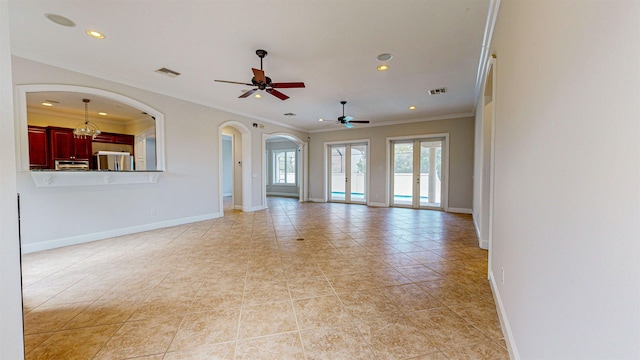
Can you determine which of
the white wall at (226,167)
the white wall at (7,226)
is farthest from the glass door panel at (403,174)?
the white wall at (7,226)

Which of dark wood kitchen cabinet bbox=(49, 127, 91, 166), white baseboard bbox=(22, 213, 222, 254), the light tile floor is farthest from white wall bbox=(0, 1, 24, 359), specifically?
dark wood kitchen cabinet bbox=(49, 127, 91, 166)

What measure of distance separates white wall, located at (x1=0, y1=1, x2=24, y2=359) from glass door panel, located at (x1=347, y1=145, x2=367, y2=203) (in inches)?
333

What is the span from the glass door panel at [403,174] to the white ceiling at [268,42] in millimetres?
3053

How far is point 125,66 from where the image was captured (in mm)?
4039

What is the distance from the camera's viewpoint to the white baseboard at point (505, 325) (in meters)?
1.61

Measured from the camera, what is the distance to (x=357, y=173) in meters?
9.29

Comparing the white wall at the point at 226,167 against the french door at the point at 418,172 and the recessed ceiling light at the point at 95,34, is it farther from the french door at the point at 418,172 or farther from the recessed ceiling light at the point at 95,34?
the recessed ceiling light at the point at 95,34

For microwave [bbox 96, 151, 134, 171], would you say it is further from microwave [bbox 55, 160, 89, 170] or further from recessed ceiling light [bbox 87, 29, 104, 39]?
recessed ceiling light [bbox 87, 29, 104, 39]

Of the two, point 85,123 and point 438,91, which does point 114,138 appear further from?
point 438,91

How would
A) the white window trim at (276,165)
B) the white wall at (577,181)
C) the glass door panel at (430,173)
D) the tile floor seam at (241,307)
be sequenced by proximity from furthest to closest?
the white window trim at (276,165) → the glass door panel at (430,173) → the tile floor seam at (241,307) → the white wall at (577,181)

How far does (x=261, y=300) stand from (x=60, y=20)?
381 centimetres

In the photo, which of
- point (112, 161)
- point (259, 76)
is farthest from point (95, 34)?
point (112, 161)

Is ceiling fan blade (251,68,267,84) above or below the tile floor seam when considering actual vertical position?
above

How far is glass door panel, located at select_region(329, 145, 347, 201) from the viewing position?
9.55m
